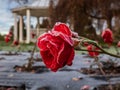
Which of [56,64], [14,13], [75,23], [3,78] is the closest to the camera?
[56,64]

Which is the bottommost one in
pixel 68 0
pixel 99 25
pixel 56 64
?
pixel 99 25

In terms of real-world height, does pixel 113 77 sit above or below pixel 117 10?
above

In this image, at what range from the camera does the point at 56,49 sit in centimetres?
105

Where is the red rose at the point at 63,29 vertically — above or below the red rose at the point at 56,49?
above

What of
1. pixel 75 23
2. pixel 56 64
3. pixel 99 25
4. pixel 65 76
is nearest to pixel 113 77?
pixel 65 76

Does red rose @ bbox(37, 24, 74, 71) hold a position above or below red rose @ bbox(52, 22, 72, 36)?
below

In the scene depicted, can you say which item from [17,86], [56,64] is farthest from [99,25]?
[56,64]

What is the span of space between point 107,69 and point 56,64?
15.6 feet

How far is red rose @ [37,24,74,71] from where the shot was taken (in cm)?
105

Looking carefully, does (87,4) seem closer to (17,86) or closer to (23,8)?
(23,8)

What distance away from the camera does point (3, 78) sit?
177 inches

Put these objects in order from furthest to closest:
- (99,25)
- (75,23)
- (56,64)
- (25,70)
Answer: (99,25), (75,23), (25,70), (56,64)

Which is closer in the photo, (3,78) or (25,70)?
(3,78)

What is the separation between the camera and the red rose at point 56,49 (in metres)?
1.05
